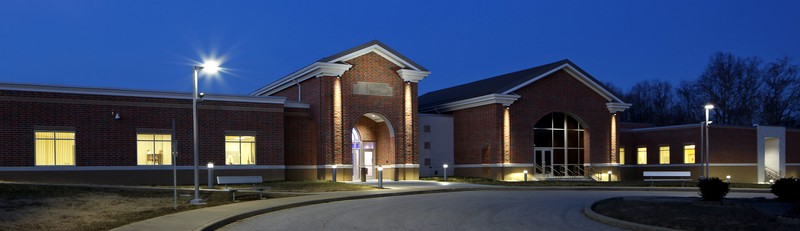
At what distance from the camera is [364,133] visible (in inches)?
1602

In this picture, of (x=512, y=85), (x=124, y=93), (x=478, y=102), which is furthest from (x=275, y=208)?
(x=512, y=85)

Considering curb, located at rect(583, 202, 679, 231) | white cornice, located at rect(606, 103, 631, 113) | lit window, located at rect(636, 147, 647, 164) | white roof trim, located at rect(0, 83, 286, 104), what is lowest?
lit window, located at rect(636, 147, 647, 164)

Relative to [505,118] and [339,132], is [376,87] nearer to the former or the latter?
[339,132]

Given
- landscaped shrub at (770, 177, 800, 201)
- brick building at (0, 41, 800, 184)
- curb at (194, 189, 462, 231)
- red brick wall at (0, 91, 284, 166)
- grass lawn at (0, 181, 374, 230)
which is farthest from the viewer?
brick building at (0, 41, 800, 184)

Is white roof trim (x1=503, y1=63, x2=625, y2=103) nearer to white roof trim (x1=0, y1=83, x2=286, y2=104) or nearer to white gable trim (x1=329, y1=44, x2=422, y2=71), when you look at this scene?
white gable trim (x1=329, y1=44, x2=422, y2=71)

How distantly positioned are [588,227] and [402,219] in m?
4.39

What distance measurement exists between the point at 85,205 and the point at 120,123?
521 inches

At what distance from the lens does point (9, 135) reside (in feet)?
96.6

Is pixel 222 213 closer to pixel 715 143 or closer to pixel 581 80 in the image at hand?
pixel 581 80

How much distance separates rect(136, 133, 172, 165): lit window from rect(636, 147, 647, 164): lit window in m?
34.7

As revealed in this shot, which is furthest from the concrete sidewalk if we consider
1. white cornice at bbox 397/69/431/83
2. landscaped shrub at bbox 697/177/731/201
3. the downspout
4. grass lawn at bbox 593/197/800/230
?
the downspout

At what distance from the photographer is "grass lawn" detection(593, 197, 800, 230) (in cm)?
1411

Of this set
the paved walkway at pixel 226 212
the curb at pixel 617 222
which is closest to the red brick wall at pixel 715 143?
the paved walkway at pixel 226 212

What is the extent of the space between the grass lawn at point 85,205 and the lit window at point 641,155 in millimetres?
32718
